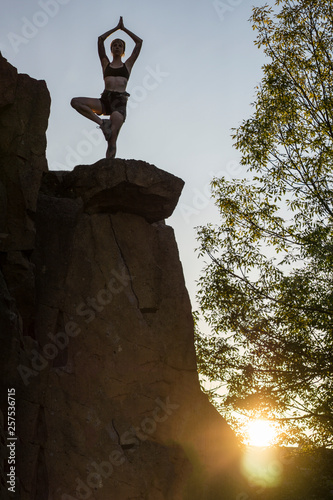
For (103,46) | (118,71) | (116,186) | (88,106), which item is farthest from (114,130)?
(103,46)

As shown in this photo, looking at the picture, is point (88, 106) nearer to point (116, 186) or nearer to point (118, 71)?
point (118, 71)

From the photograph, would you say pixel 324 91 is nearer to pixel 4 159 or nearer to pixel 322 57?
pixel 322 57

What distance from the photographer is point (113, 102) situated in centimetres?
1348

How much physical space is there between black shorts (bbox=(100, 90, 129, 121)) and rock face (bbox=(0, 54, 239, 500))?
182cm

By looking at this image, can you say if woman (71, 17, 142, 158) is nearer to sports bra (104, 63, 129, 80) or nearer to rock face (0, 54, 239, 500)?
sports bra (104, 63, 129, 80)

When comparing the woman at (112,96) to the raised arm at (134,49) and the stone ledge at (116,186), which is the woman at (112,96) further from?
the stone ledge at (116,186)

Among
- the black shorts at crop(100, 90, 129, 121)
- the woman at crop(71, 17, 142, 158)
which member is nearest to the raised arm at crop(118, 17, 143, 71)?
the woman at crop(71, 17, 142, 158)

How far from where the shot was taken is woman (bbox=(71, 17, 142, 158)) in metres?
13.3

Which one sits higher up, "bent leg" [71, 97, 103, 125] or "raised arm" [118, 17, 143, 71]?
"raised arm" [118, 17, 143, 71]

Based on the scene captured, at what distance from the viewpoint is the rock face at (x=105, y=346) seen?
32.2 ft

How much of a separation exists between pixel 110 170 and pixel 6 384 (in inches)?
186

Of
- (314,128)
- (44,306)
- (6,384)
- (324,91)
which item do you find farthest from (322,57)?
(6,384)

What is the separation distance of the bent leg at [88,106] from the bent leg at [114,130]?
282mm

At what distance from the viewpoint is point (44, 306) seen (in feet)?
35.0
